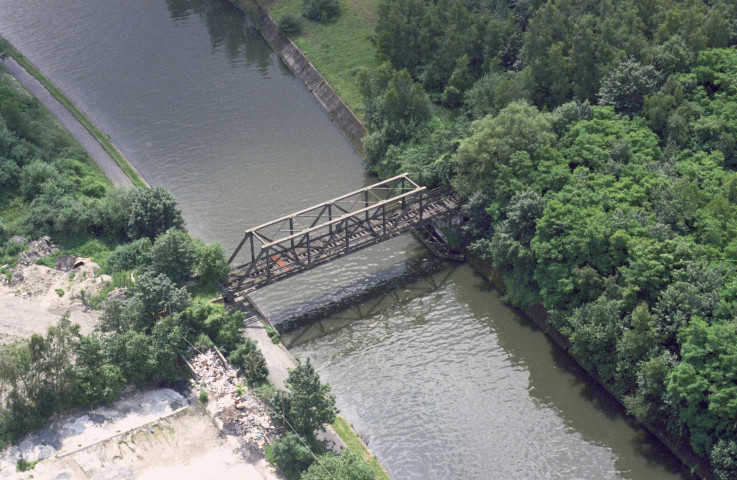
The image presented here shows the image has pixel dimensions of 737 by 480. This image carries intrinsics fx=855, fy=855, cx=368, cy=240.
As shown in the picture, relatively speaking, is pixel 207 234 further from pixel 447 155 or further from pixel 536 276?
pixel 536 276

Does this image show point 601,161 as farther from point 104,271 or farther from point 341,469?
point 104,271

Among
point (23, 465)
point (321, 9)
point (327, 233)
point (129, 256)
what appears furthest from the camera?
point (321, 9)

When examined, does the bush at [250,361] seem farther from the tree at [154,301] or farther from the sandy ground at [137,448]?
the tree at [154,301]

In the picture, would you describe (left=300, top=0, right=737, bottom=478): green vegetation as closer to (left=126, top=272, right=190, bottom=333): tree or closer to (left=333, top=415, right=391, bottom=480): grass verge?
(left=333, top=415, right=391, bottom=480): grass verge

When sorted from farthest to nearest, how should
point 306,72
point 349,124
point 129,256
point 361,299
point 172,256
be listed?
point 306,72, point 349,124, point 361,299, point 129,256, point 172,256

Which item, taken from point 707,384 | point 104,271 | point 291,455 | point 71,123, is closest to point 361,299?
point 291,455
